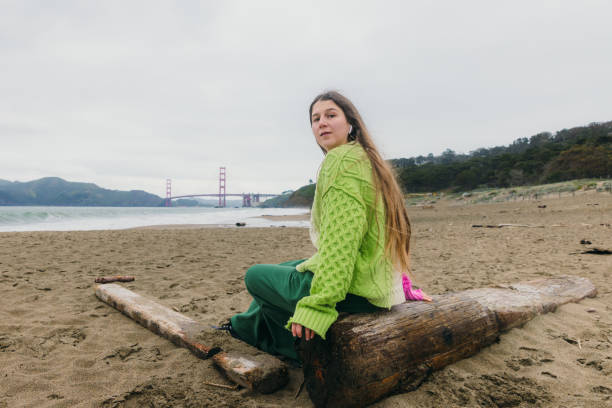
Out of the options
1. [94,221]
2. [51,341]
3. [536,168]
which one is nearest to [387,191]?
[51,341]

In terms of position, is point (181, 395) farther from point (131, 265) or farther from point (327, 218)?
point (131, 265)

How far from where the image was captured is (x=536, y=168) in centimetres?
3197

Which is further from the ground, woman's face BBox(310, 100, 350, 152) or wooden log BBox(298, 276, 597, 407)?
woman's face BBox(310, 100, 350, 152)

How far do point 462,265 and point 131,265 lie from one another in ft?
16.2

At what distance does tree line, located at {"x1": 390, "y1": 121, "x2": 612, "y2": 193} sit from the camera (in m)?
26.1

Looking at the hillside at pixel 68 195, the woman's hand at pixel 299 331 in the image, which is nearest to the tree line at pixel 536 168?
the woman's hand at pixel 299 331

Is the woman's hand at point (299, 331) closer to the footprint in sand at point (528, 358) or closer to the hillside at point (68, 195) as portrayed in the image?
the footprint in sand at point (528, 358)

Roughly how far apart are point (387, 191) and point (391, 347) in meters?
0.72

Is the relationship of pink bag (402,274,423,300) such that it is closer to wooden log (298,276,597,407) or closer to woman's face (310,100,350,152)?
→ wooden log (298,276,597,407)

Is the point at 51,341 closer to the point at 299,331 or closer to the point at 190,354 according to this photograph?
the point at 190,354

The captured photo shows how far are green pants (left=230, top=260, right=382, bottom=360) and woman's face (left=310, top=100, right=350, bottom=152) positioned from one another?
27.1 inches

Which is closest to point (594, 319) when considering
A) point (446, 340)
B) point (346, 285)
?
point (446, 340)

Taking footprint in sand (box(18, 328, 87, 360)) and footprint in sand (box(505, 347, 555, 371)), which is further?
footprint in sand (box(18, 328, 87, 360))

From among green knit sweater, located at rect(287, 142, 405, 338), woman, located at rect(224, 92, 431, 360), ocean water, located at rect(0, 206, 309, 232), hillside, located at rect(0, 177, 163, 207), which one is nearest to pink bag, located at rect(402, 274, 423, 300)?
woman, located at rect(224, 92, 431, 360)
